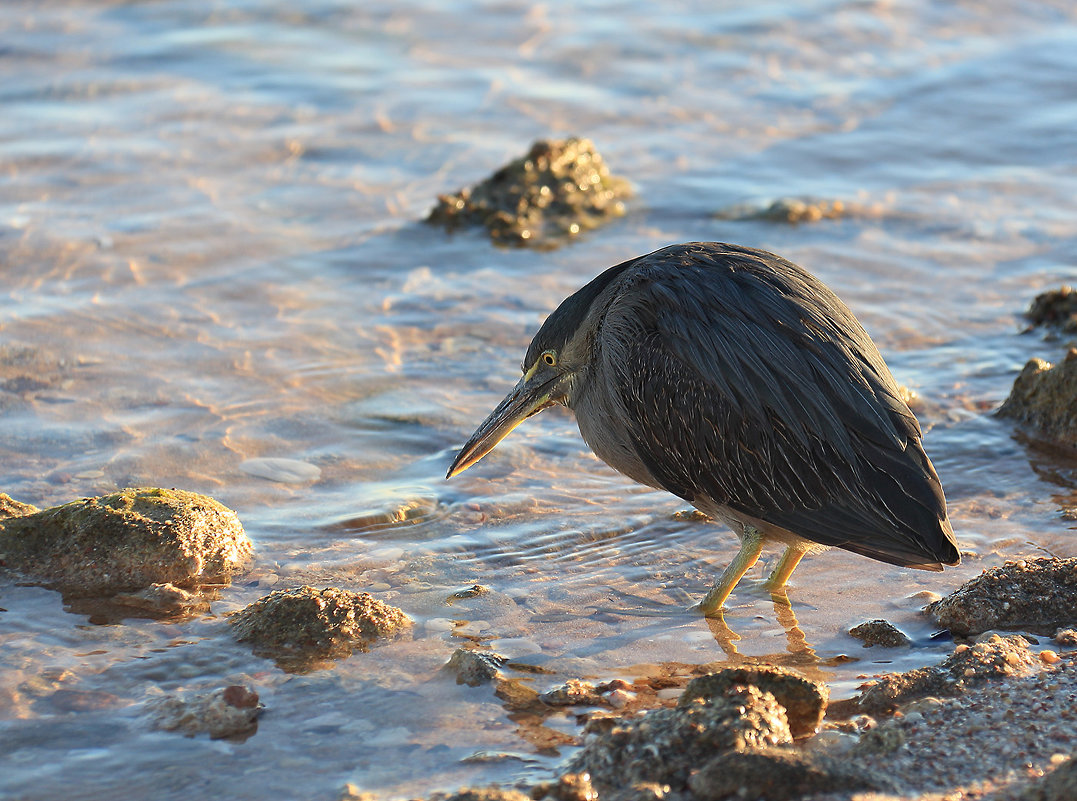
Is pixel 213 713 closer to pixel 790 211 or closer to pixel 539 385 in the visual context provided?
pixel 539 385

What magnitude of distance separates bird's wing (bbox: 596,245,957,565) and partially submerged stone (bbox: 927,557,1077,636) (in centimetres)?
34

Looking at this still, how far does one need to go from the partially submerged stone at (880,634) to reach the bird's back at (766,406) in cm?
30

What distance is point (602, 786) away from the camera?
10.7 ft

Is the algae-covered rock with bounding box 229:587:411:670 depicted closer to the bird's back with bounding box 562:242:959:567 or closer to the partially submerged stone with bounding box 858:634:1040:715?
the bird's back with bounding box 562:242:959:567

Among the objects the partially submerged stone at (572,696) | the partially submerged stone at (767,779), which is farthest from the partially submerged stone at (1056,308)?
the partially submerged stone at (767,779)

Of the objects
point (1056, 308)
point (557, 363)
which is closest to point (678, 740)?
point (557, 363)

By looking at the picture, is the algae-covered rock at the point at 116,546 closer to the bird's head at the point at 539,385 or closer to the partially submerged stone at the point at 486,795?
the bird's head at the point at 539,385

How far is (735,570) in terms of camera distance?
454 cm

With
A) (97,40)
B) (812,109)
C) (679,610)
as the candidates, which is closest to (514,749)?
(679,610)

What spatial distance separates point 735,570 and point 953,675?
3.04 ft

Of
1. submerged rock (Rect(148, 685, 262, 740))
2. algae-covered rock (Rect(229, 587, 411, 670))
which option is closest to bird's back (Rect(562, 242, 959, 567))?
algae-covered rock (Rect(229, 587, 411, 670))

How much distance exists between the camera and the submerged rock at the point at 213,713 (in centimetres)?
362

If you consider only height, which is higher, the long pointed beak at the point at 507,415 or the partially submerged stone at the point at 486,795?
the long pointed beak at the point at 507,415

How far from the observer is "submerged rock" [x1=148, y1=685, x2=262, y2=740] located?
362 centimetres
